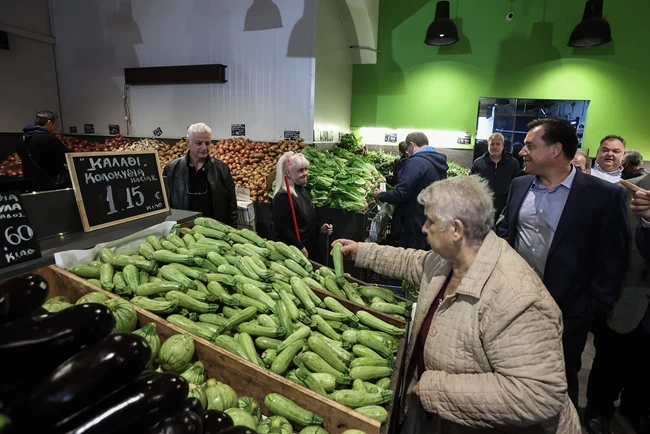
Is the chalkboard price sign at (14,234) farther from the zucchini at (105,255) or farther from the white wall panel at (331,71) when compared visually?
the white wall panel at (331,71)

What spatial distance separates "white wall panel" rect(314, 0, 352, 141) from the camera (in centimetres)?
698

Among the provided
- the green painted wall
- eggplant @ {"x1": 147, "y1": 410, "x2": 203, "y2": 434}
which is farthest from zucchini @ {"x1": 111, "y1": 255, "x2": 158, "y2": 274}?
the green painted wall

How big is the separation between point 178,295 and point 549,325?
168 cm

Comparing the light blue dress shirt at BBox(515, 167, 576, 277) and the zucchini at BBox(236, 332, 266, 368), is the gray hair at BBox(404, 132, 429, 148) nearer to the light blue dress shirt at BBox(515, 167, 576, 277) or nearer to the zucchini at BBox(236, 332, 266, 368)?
the light blue dress shirt at BBox(515, 167, 576, 277)

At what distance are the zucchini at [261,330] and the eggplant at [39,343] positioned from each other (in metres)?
1.06

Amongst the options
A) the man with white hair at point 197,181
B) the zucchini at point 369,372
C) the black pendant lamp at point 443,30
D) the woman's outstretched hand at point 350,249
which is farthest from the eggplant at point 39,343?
the black pendant lamp at point 443,30

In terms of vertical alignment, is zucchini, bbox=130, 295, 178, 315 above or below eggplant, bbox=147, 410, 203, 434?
below

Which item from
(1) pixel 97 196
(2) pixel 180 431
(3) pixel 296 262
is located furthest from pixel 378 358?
(1) pixel 97 196

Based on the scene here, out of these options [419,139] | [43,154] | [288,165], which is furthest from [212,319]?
[43,154]

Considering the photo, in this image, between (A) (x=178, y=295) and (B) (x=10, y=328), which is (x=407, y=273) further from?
(B) (x=10, y=328)

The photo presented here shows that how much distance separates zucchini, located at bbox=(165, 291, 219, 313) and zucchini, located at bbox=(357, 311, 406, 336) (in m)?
0.80

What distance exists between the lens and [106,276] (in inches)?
75.9

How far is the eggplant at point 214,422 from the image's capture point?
2.70 ft

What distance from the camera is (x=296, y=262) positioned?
2.41 metres
